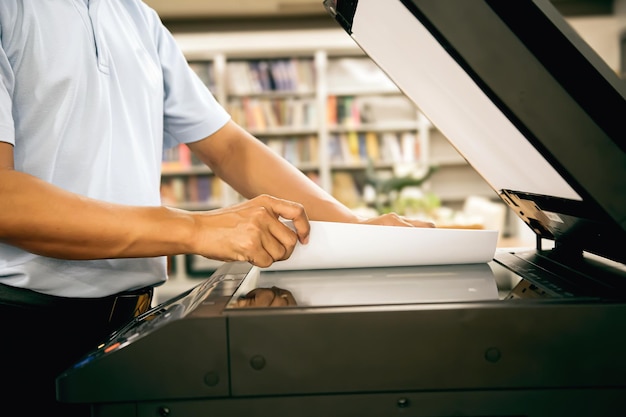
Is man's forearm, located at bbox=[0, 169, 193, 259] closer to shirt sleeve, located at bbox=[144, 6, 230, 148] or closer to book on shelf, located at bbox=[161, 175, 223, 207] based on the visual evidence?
shirt sleeve, located at bbox=[144, 6, 230, 148]

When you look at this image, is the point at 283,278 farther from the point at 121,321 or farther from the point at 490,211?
the point at 490,211

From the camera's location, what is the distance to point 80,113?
2.68 feet

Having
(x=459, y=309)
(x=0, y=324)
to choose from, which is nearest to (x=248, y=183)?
(x=0, y=324)

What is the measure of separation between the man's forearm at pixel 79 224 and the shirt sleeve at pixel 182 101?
47 centimetres

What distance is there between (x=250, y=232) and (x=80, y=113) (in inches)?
14.5

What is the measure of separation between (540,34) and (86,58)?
645mm

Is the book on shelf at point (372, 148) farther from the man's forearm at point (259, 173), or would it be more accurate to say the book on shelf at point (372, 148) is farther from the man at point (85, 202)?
the man at point (85, 202)

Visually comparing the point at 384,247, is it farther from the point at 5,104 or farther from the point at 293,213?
the point at 5,104

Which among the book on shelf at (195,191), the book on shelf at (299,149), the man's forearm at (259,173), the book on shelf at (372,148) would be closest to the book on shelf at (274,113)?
the book on shelf at (299,149)

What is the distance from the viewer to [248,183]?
109 cm

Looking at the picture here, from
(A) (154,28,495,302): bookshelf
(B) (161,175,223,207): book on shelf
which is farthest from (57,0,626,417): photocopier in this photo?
(B) (161,175,223,207): book on shelf

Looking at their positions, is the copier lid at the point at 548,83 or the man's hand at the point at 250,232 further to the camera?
the man's hand at the point at 250,232

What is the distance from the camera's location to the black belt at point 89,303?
2.54 feet

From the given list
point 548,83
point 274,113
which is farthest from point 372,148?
point 548,83
